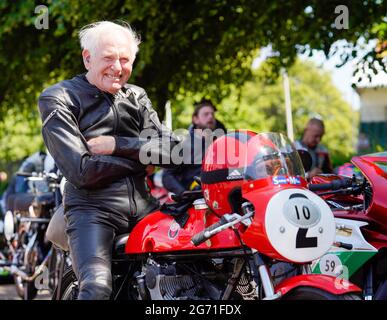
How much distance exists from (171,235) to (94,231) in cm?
38

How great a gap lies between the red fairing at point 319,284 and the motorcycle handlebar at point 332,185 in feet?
2.79

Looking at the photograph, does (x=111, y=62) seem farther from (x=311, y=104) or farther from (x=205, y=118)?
(x=311, y=104)

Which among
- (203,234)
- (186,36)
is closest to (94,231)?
(203,234)

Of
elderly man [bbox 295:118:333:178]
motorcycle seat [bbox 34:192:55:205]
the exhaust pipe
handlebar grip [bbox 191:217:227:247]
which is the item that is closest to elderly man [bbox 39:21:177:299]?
handlebar grip [bbox 191:217:227:247]

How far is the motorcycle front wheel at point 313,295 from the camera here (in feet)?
11.1

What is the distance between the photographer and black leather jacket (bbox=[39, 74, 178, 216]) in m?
4.13

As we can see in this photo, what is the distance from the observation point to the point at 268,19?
12625 mm

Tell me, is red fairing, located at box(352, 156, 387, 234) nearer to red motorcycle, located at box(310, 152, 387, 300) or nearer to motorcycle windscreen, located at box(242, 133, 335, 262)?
red motorcycle, located at box(310, 152, 387, 300)

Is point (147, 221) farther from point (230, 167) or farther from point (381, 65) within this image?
point (381, 65)

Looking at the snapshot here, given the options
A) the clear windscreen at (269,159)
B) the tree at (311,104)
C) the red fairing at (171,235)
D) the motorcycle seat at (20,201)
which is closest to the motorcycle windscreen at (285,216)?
the clear windscreen at (269,159)

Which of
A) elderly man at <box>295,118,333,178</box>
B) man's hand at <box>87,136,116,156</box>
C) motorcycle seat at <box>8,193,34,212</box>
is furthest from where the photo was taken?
elderly man at <box>295,118,333,178</box>

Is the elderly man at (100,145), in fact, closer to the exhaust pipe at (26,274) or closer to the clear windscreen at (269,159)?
the clear windscreen at (269,159)
